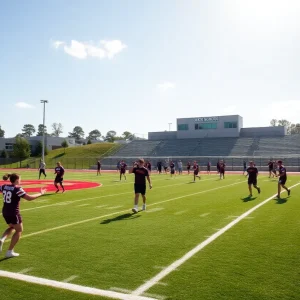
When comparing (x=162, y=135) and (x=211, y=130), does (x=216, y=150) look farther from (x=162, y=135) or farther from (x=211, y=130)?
(x=162, y=135)

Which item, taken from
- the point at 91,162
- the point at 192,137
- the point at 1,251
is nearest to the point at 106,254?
the point at 1,251

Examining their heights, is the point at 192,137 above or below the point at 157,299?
above

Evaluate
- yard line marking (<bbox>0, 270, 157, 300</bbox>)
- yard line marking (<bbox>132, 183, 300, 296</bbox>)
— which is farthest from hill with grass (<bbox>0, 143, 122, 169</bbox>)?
yard line marking (<bbox>0, 270, 157, 300</bbox>)

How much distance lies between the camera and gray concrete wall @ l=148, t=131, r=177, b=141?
7050 cm

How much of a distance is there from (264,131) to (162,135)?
67.8 feet

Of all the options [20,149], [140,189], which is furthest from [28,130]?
[140,189]

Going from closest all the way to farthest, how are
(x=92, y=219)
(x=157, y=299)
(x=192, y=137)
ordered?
1. (x=157, y=299)
2. (x=92, y=219)
3. (x=192, y=137)

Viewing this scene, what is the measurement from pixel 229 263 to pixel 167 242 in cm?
173

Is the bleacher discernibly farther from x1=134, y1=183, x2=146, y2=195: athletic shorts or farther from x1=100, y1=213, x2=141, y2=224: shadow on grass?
x1=100, y1=213, x2=141, y2=224: shadow on grass

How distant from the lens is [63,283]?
482 centimetres

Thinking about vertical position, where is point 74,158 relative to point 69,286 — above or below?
above

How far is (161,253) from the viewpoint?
630 cm

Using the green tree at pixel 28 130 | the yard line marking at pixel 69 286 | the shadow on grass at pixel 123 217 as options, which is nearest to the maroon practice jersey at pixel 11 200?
the yard line marking at pixel 69 286

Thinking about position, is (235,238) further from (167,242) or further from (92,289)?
(92,289)
